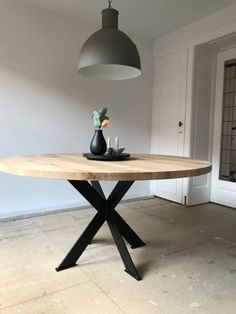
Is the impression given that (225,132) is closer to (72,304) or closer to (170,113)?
(170,113)

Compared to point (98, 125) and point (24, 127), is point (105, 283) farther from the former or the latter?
point (24, 127)

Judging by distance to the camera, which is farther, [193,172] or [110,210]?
[110,210]

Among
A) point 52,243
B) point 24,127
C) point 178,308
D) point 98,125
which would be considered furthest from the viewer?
point 24,127

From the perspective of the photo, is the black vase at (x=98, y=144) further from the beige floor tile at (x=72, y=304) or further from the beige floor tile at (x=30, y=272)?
the beige floor tile at (x=72, y=304)

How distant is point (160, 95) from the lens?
3.82 m

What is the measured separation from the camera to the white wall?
9.52 feet

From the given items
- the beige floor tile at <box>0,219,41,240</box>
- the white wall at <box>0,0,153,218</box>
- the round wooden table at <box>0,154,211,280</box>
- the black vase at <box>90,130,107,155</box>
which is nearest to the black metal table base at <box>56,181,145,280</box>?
the round wooden table at <box>0,154,211,280</box>

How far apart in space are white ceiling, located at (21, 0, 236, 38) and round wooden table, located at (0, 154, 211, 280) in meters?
1.84

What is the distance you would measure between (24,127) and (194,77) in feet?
6.82

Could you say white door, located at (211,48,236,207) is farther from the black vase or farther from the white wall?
the black vase

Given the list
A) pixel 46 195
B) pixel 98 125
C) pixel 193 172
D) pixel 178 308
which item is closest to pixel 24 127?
pixel 46 195

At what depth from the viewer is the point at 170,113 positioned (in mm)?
3664

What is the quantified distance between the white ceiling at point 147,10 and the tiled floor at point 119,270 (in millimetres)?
2252

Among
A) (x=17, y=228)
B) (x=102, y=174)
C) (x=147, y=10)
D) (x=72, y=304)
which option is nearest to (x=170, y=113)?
(x=147, y=10)
